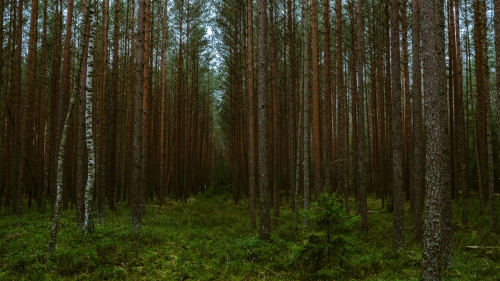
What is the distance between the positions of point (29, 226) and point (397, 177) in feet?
36.2

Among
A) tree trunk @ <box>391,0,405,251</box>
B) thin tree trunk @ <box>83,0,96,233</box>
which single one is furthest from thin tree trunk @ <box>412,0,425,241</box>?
thin tree trunk @ <box>83,0,96,233</box>

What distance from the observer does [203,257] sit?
8039 millimetres

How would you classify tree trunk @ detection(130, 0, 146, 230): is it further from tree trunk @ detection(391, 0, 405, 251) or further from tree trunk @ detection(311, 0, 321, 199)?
tree trunk @ detection(391, 0, 405, 251)

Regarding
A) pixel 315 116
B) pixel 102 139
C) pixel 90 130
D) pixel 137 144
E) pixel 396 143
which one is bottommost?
pixel 396 143

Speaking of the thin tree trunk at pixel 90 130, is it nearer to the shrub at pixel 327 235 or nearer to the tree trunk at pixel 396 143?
the shrub at pixel 327 235

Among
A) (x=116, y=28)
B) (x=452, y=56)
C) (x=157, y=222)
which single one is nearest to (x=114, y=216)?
(x=157, y=222)

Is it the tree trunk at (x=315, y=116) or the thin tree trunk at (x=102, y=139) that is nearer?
the tree trunk at (x=315, y=116)

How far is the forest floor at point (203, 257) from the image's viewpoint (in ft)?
21.7

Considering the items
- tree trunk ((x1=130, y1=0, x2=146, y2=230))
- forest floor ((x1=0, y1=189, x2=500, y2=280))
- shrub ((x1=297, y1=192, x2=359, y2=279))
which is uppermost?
tree trunk ((x1=130, y1=0, x2=146, y2=230))

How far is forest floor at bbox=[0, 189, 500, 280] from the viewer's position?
6613 millimetres

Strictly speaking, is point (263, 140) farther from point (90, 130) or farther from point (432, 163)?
point (432, 163)

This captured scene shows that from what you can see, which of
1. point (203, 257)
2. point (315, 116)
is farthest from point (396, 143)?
point (203, 257)

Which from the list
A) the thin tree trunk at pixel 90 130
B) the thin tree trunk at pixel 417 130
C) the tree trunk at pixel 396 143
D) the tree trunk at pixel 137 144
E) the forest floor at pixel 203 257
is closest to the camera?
the forest floor at pixel 203 257

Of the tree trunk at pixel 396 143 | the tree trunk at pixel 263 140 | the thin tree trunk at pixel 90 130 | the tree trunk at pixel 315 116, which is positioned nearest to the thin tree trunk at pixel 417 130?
the tree trunk at pixel 396 143
